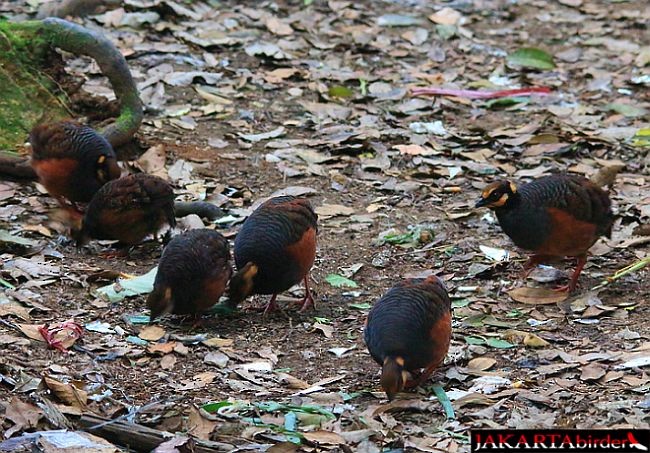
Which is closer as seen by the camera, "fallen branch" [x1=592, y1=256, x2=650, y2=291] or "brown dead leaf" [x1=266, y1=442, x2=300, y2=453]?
"brown dead leaf" [x1=266, y1=442, x2=300, y2=453]

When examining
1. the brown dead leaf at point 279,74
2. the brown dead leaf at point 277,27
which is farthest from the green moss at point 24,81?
the brown dead leaf at point 277,27

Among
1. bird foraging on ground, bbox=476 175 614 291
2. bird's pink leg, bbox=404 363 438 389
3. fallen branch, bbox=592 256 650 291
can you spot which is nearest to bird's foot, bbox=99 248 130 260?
bird foraging on ground, bbox=476 175 614 291

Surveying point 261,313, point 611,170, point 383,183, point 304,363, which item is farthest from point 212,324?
point 611,170

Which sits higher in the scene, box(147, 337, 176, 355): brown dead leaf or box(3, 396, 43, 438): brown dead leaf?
box(3, 396, 43, 438): brown dead leaf

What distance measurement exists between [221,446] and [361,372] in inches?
53.3

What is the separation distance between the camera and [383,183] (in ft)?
29.7

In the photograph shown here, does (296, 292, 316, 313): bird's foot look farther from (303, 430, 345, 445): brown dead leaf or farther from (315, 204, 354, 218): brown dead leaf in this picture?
(303, 430, 345, 445): brown dead leaf

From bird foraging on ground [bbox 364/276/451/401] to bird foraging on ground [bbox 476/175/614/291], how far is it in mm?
1574

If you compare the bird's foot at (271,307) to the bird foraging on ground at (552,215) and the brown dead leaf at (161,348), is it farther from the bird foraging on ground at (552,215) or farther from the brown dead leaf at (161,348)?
the bird foraging on ground at (552,215)

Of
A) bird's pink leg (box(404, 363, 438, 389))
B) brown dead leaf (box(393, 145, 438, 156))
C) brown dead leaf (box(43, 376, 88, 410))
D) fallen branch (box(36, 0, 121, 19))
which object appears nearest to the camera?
brown dead leaf (box(43, 376, 88, 410))

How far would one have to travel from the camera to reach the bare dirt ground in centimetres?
533

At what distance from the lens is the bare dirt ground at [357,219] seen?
5.33 m

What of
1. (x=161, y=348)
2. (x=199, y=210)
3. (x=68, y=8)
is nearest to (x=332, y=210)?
(x=199, y=210)

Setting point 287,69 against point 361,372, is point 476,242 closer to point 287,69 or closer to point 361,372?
point 361,372
